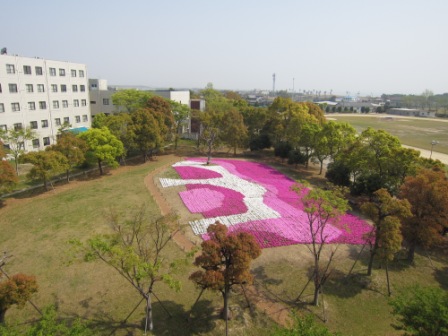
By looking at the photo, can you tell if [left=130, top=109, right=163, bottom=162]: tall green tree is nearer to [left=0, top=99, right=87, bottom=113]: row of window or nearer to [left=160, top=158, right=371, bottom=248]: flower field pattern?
[left=160, top=158, right=371, bottom=248]: flower field pattern

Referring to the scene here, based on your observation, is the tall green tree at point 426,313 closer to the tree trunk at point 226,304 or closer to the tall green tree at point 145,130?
the tree trunk at point 226,304

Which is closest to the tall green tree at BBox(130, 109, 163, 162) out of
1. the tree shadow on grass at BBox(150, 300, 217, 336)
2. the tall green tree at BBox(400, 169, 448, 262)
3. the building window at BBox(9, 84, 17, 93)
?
the building window at BBox(9, 84, 17, 93)

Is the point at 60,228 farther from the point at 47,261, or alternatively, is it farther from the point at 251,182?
the point at 251,182

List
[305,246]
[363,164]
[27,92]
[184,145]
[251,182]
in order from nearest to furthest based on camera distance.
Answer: [305,246], [363,164], [251,182], [27,92], [184,145]

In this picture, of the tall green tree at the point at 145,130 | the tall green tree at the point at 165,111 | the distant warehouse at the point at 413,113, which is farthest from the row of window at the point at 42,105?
the distant warehouse at the point at 413,113

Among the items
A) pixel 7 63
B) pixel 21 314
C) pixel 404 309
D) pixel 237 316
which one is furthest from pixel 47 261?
pixel 7 63

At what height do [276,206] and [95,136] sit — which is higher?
[95,136]
